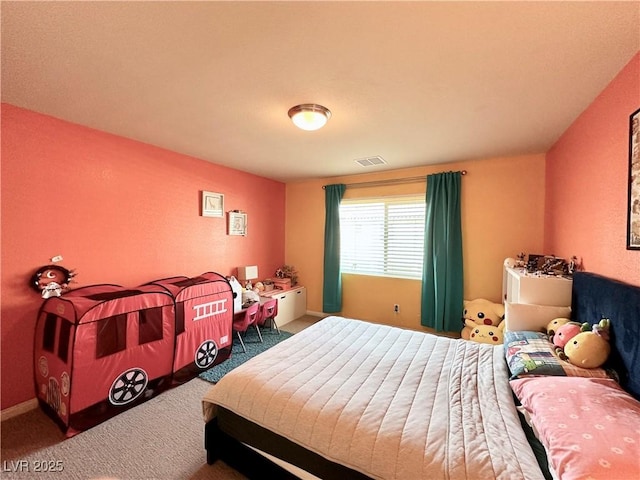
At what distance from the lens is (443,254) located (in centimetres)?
350

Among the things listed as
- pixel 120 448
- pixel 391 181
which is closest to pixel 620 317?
pixel 391 181

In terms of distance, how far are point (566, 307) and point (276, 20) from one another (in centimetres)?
286

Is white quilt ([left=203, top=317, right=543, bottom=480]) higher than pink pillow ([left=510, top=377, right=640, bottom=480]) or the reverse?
the reverse

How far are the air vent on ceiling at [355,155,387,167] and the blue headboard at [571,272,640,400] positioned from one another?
2.35 meters

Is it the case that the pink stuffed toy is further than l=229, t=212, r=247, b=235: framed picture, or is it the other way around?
l=229, t=212, r=247, b=235: framed picture

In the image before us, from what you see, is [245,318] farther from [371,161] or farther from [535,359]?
[535,359]

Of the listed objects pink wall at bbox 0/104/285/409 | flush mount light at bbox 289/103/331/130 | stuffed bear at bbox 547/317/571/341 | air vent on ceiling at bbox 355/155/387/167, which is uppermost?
air vent on ceiling at bbox 355/155/387/167

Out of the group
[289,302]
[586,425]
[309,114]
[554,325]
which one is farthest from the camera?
[289,302]

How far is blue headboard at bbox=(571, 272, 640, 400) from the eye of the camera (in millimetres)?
1238

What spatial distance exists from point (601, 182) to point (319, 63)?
207cm

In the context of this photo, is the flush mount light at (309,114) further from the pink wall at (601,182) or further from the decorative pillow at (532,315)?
the decorative pillow at (532,315)

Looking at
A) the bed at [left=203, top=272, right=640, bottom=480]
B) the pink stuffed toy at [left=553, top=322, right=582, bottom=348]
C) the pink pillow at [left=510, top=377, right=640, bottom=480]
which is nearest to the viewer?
the pink pillow at [left=510, top=377, right=640, bottom=480]

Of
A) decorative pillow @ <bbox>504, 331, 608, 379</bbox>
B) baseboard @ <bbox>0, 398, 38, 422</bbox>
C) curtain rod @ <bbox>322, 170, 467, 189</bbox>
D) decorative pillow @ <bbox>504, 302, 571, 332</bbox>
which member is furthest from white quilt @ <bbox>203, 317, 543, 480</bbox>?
curtain rod @ <bbox>322, 170, 467, 189</bbox>

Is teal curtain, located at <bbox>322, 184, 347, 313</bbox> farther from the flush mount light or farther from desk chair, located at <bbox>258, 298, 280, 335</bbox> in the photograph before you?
the flush mount light
